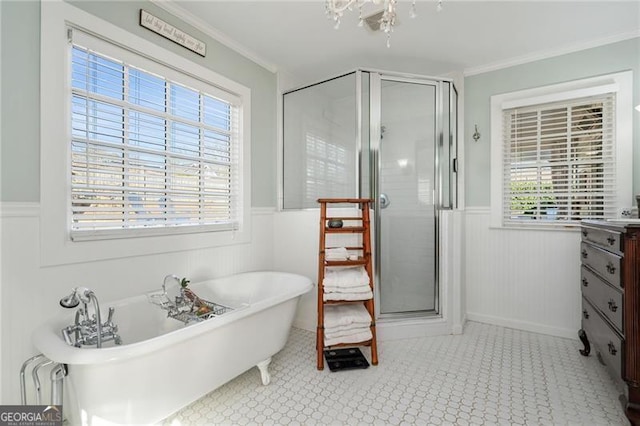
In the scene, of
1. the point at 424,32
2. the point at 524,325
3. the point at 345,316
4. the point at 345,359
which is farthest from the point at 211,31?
the point at 524,325

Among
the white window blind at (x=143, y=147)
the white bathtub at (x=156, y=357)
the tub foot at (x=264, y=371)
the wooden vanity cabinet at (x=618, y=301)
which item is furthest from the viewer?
the tub foot at (x=264, y=371)

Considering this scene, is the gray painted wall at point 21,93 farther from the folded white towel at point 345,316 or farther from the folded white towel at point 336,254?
the folded white towel at point 345,316

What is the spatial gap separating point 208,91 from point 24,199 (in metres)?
1.41

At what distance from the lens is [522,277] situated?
9.21ft

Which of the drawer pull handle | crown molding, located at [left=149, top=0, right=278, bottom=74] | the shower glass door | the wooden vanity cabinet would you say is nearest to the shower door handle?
the shower glass door

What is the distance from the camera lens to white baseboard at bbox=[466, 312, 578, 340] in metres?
2.60

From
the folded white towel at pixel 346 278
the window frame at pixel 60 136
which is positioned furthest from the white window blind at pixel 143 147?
the folded white towel at pixel 346 278

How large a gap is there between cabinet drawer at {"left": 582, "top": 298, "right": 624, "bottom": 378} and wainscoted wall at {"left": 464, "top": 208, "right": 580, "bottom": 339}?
20.1 inches

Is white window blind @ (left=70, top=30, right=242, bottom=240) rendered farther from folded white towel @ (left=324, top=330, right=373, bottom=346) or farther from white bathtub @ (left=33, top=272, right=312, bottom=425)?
A: folded white towel @ (left=324, top=330, right=373, bottom=346)

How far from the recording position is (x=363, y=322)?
85.4 inches

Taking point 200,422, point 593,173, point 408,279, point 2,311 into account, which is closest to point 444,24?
point 593,173

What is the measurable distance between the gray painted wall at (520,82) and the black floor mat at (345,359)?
187 centimetres

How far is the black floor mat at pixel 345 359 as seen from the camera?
6.86 ft

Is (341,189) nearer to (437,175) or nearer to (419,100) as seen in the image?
(437,175)
